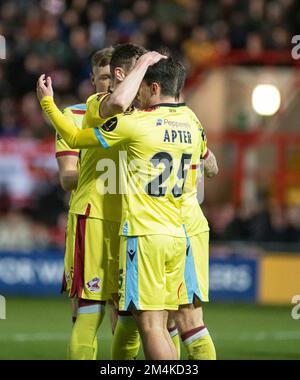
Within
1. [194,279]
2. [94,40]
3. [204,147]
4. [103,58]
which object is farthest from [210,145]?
[194,279]

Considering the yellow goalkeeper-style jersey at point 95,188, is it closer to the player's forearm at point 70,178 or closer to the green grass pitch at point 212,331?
the player's forearm at point 70,178

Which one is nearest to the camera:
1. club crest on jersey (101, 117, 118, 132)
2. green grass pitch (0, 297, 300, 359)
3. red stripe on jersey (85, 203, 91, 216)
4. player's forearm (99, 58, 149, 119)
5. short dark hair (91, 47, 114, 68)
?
player's forearm (99, 58, 149, 119)

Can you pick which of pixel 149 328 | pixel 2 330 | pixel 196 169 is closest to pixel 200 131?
pixel 196 169

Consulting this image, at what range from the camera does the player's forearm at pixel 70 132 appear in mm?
7312

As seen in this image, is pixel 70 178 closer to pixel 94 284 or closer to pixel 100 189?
pixel 100 189

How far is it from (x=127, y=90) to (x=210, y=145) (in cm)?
1028

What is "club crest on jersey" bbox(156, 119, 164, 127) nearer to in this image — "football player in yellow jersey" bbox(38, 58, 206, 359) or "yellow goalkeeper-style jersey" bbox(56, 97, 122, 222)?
"football player in yellow jersey" bbox(38, 58, 206, 359)

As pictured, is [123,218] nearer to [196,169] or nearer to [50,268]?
[196,169]

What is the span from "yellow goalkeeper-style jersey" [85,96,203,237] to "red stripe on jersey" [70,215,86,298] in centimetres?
52

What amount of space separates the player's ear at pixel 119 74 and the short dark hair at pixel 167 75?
0.39 meters

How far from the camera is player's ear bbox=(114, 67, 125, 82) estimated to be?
7668mm

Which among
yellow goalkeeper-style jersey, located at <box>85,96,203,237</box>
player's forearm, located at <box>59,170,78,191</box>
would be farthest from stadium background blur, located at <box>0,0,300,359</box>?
yellow goalkeeper-style jersey, located at <box>85,96,203,237</box>

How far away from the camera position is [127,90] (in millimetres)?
7148

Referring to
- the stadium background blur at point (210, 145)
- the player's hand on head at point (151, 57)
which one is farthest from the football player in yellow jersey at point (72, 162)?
the stadium background blur at point (210, 145)
